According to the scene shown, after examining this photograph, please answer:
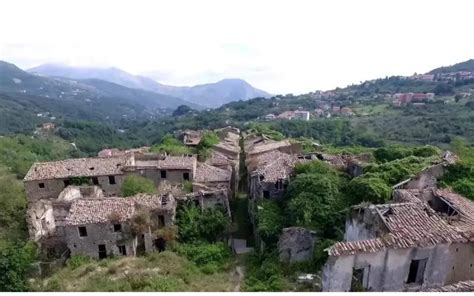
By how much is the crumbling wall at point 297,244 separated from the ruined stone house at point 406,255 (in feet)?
18.0

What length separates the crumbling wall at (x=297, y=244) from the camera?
2069 centimetres

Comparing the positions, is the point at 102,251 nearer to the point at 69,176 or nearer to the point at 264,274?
the point at 69,176

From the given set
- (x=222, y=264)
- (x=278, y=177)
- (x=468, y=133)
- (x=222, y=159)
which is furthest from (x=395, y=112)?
(x=222, y=264)

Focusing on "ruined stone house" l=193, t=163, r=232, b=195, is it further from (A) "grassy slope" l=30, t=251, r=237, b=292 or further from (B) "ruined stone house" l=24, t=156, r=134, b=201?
(A) "grassy slope" l=30, t=251, r=237, b=292

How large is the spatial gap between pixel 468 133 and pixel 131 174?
179ft

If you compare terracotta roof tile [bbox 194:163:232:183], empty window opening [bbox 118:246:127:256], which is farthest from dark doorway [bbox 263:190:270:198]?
empty window opening [bbox 118:246:127:256]

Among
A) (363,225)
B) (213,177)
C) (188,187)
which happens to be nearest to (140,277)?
(188,187)

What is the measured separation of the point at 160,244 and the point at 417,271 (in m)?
15.4

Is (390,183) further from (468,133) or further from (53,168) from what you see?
(468,133)

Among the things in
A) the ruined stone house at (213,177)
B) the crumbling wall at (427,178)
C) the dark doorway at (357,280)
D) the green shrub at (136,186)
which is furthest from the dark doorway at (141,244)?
the crumbling wall at (427,178)

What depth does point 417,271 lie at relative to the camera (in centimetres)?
1434

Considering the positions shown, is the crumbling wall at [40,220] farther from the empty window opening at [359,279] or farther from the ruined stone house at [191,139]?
the ruined stone house at [191,139]

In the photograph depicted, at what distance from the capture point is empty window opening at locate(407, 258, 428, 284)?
557 inches

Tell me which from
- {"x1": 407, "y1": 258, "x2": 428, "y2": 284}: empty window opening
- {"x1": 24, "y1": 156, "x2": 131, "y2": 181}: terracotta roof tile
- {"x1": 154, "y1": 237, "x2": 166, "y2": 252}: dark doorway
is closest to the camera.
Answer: {"x1": 407, "y1": 258, "x2": 428, "y2": 284}: empty window opening
